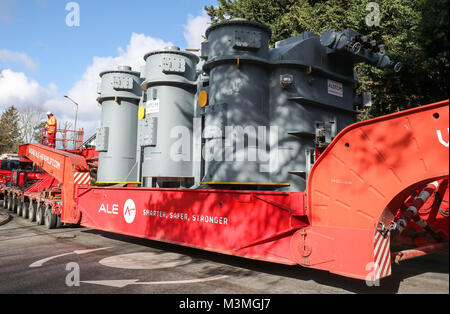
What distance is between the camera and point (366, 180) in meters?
4.38

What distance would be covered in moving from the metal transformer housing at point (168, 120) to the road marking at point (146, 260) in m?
2.22

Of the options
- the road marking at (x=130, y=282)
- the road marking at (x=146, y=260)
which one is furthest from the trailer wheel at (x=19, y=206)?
the road marking at (x=130, y=282)

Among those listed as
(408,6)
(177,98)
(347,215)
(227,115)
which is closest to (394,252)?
(347,215)

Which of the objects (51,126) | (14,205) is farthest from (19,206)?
(51,126)

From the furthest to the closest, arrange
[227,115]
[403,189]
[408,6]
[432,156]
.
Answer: [408,6] < [227,115] < [403,189] < [432,156]

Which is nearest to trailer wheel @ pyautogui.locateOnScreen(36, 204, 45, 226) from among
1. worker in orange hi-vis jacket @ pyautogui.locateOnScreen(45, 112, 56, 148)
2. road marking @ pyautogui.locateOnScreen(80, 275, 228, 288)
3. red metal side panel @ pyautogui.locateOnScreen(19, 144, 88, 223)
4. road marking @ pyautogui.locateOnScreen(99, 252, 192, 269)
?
red metal side panel @ pyautogui.locateOnScreen(19, 144, 88, 223)

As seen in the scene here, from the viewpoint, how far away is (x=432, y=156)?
367 cm

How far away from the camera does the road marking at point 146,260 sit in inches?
272

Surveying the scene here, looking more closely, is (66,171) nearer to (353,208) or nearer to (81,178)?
(81,178)

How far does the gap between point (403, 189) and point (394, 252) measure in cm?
102

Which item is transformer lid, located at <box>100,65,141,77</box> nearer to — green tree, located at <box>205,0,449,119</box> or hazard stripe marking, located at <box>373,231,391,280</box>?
green tree, located at <box>205,0,449,119</box>

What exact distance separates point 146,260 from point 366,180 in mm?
5147

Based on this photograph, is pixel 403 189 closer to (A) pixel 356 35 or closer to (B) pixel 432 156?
(B) pixel 432 156

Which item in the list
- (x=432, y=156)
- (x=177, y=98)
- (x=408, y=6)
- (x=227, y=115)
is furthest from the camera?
(x=408, y=6)
